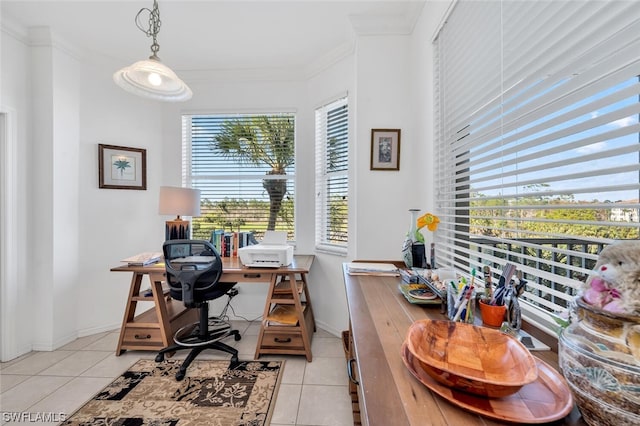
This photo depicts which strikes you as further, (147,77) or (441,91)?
(147,77)

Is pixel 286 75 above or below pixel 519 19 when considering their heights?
above

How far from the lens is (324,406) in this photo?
1632mm

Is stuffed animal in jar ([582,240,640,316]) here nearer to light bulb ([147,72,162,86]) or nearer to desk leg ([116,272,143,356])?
light bulb ([147,72,162,86])

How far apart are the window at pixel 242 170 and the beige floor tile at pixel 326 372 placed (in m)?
1.29

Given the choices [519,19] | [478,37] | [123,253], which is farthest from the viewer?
[123,253]

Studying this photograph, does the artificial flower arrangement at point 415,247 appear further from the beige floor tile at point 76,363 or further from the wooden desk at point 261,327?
the beige floor tile at point 76,363

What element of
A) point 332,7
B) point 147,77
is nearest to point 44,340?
point 147,77

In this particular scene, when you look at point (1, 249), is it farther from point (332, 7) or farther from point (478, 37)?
point (478, 37)

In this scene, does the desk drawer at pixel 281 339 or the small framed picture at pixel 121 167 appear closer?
the desk drawer at pixel 281 339

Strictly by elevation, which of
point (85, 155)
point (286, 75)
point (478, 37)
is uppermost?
point (286, 75)

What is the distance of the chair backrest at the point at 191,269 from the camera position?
77.8 inches

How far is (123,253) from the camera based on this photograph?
271 cm

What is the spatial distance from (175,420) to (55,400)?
86 cm

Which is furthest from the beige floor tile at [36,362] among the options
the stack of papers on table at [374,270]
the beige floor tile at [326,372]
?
the stack of papers on table at [374,270]
